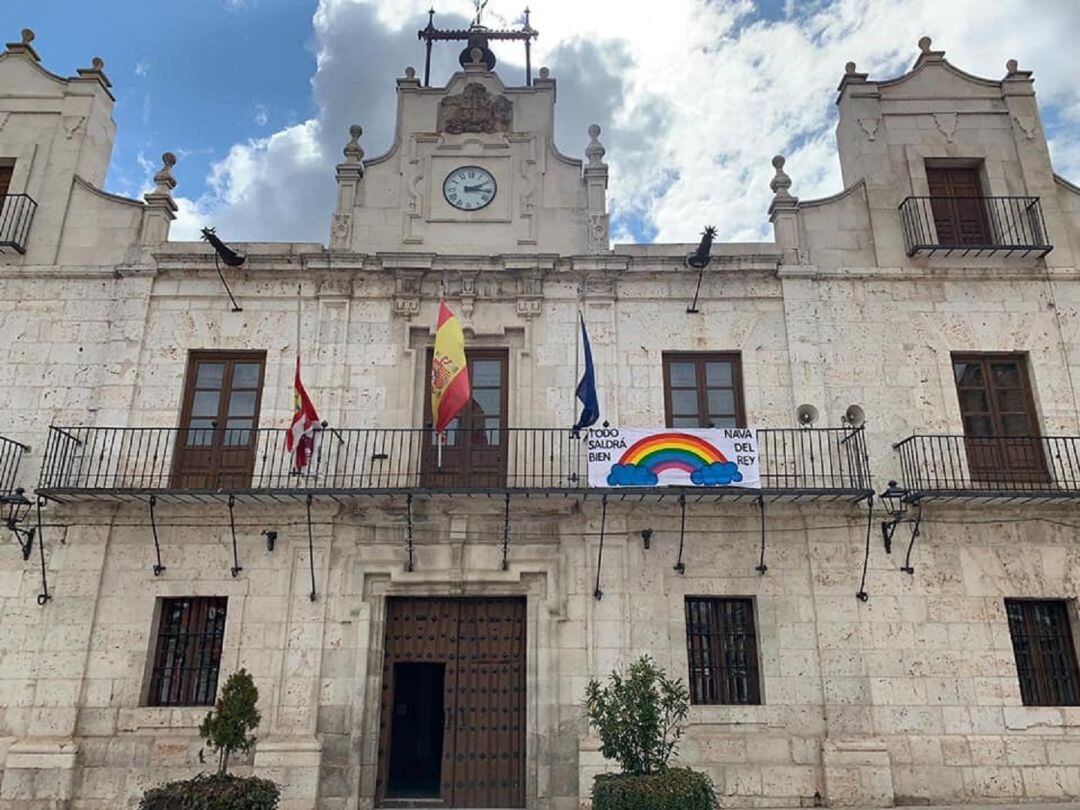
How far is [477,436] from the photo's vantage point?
1238cm

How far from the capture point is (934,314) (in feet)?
42.2

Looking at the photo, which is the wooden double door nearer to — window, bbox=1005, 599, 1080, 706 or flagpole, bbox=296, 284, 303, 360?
flagpole, bbox=296, 284, 303, 360

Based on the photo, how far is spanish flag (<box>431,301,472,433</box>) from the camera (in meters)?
10.9

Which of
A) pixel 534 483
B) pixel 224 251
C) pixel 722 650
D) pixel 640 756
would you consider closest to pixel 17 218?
pixel 224 251

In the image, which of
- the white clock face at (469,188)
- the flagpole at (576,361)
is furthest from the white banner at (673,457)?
the white clock face at (469,188)

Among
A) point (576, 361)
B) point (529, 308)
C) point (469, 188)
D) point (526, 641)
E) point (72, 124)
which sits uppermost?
point (72, 124)

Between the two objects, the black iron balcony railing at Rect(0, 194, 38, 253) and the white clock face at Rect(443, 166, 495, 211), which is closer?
the black iron balcony railing at Rect(0, 194, 38, 253)

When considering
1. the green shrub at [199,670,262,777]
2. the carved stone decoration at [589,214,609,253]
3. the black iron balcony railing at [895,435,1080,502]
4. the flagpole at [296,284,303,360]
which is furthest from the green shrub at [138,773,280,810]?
the black iron balcony railing at [895,435,1080,502]

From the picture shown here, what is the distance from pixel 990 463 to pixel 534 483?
688cm

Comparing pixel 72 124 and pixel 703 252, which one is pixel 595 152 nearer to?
pixel 703 252

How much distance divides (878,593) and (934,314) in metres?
4.61

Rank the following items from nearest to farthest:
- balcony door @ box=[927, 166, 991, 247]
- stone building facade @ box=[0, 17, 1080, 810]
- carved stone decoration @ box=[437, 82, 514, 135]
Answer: stone building facade @ box=[0, 17, 1080, 810] < balcony door @ box=[927, 166, 991, 247] < carved stone decoration @ box=[437, 82, 514, 135]

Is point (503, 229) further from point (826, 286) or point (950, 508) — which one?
point (950, 508)

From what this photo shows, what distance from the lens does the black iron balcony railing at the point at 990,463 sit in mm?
11883
